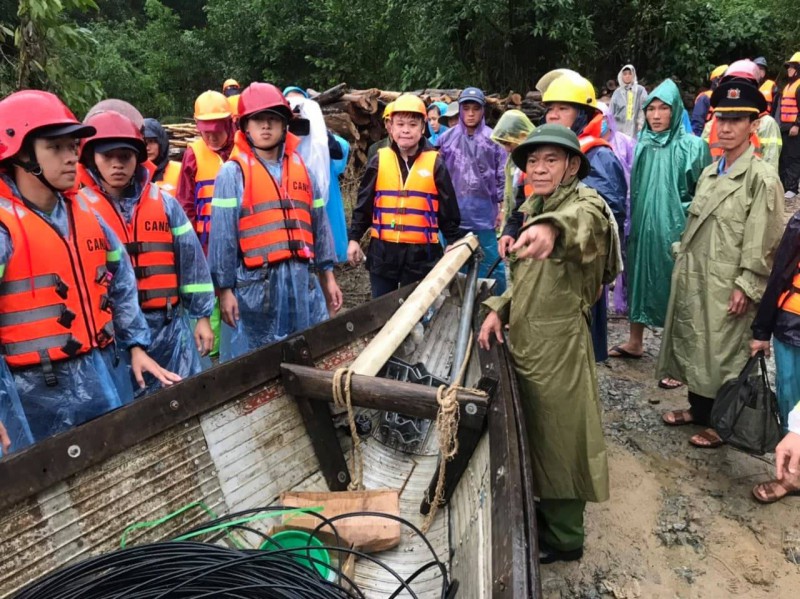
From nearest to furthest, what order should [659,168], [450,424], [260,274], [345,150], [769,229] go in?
1. [450,424]
2. [769,229]
3. [260,274]
4. [659,168]
5. [345,150]

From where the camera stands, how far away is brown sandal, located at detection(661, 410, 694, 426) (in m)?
3.83

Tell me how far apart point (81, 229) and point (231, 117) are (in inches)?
86.6

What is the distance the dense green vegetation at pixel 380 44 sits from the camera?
18.4 feet

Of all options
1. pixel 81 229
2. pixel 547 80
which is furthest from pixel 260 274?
pixel 547 80

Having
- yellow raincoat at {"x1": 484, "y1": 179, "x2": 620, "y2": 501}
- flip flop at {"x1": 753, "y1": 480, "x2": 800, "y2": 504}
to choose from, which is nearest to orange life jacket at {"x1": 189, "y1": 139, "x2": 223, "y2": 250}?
yellow raincoat at {"x1": 484, "y1": 179, "x2": 620, "y2": 501}

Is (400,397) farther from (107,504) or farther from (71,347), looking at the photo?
(71,347)

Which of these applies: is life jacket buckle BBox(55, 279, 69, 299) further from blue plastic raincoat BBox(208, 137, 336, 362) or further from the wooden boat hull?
blue plastic raincoat BBox(208, 137, 336, 362)

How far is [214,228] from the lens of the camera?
314 centimetres

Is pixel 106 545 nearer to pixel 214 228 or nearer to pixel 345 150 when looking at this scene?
pixel 214 228

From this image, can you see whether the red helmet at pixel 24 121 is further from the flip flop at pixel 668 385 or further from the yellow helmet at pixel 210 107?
the flip flop at pixel 668 385

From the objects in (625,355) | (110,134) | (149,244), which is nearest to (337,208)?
(149,244)

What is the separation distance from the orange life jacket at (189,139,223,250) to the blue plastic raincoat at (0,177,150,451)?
1557mm

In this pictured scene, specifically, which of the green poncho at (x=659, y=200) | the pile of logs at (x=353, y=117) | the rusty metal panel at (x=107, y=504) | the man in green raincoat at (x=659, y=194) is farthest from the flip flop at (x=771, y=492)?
the pile of logs at (x=353, y=117)

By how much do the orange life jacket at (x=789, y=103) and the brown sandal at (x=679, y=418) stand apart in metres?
7.10
